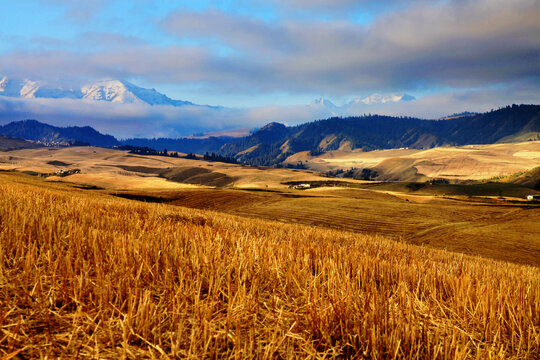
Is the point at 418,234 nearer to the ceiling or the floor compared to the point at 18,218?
nearer to the floor

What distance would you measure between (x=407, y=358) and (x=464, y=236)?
137 feet

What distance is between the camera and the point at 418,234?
3962cm

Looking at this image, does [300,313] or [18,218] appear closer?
[300,313]

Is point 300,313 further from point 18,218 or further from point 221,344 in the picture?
point 18,218

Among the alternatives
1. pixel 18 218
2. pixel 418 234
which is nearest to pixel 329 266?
pixel 18 218

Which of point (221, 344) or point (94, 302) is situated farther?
point (94, 302)

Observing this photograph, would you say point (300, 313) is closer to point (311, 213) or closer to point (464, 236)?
point (464, 236)

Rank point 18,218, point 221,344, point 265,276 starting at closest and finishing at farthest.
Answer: point 221,344 < point 265,276 < point 18,218

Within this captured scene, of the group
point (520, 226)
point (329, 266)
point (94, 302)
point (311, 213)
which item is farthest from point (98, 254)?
point (520, 226)

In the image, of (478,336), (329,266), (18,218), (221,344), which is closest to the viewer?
(221,344)

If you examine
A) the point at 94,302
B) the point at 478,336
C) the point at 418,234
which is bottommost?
the point at 418,234

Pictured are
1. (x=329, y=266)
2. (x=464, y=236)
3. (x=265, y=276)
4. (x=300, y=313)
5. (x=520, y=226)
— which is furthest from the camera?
(x=520, y=226)

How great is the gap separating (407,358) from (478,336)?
4.23 ft

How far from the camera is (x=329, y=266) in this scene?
15.3 feet
